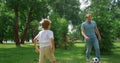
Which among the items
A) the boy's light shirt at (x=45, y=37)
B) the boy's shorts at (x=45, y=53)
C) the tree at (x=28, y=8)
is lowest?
the boy's shorts at (x=45, y=53)

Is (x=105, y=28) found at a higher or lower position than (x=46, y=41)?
higher

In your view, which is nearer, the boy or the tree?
the boy

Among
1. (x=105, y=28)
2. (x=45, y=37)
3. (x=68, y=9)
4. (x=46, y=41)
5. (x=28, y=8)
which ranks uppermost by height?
(x=68, y=9)

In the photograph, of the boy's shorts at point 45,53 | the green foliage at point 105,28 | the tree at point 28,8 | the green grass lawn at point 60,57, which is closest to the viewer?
the boy's shorts at point 45,53

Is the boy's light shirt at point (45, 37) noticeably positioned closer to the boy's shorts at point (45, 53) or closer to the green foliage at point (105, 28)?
the boy's shorts at point (45, 53)

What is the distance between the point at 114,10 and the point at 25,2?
12476 mm

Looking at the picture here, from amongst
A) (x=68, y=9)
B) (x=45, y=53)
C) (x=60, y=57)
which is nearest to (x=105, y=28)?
(x=60, y=57)

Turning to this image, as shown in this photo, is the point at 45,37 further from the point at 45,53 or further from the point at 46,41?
the point at 45,53

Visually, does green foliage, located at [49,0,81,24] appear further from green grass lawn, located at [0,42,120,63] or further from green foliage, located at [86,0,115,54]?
green foliage, located at [86,0,115,54]

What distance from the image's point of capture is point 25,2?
4366 cm

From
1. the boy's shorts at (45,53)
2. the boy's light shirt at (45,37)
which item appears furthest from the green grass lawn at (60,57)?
the boy's light shirt at (45,37)

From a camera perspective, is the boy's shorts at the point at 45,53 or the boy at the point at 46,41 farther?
the boy's shorts at the point at 45,53

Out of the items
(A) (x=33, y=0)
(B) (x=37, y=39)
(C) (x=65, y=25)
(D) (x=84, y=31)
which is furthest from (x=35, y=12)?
(B) (x=37, y=39)

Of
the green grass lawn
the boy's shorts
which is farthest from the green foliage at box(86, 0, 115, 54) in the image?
the boy's shorts
